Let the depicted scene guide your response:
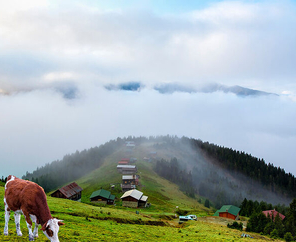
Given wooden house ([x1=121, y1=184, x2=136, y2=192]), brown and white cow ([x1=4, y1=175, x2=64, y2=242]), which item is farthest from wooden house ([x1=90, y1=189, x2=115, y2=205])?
brown and white cow ([x1=4, y1=175, x2=64, y2=242])

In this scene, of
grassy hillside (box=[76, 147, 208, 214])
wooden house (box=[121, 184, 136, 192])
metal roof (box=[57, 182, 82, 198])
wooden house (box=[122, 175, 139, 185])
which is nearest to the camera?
metal roof (box=[57, 182, 82, 198])

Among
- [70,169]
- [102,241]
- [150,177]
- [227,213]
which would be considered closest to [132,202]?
[227,213]

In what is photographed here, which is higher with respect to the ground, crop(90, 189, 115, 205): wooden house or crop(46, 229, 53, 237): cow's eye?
crop(46, 229, 53, 237): cow's eye

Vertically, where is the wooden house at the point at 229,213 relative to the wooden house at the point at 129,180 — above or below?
below

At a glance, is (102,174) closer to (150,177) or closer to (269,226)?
(150,177)

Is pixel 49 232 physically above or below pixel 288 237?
above

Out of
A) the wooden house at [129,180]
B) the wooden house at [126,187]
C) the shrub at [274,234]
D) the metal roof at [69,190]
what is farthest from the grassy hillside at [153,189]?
the shrub at [274,234]

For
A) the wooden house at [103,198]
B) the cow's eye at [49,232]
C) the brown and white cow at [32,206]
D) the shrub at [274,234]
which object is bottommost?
the wooden house at [103,198]

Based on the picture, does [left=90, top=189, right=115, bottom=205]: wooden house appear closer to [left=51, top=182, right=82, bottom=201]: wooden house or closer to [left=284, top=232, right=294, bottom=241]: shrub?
[left=51, top=182, right=82, bottom=201]: wooden house

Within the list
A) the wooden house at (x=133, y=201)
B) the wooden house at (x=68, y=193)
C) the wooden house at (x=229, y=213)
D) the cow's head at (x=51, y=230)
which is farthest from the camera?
the wooden house at (x=229, y=213)

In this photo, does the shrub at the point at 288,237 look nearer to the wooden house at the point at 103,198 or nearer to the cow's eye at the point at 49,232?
the cow's eye at the point at 49,232

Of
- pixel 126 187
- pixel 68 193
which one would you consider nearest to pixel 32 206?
pixel 68 193

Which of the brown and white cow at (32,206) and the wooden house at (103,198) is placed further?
the wooden house at (103,198)

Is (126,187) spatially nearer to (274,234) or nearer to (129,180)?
(129,180)
